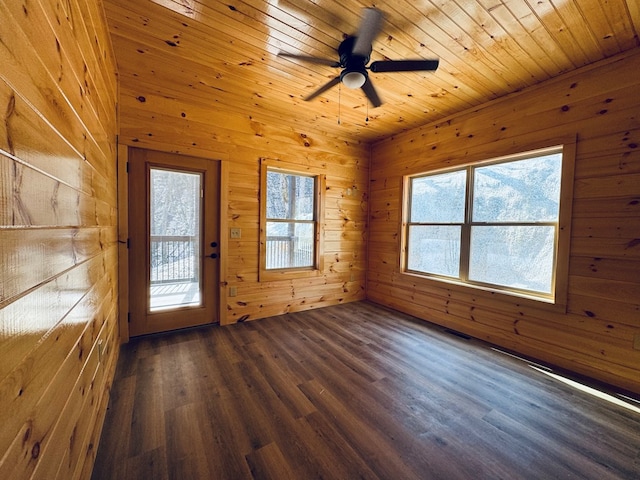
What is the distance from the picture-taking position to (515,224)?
2781 millimetres

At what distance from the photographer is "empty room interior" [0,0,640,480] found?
0.97 m

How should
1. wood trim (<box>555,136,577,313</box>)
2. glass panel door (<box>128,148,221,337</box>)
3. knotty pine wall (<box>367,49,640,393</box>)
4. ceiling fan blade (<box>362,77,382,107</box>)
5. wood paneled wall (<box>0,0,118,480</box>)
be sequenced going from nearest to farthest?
wood paneled wall (<box>0,0,118,480</box>) < knotty pine wall (<box>367,49,640,393</box>) < ceiling fan blade (<box>362,77,382,107</box>) < wood trim (<box>555,136,577,313</box>) < glass panel door (<box>128,148,221,337</box>)

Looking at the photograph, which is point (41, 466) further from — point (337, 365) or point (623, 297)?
point (623, 297)

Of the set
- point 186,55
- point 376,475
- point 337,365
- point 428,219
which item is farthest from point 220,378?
point 428,219

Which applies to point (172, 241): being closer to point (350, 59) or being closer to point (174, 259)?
point (174, 259)

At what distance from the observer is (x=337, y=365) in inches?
95.3

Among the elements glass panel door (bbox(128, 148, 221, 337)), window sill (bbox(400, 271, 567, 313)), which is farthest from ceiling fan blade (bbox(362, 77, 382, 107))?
window sill (bbox(400, 271, 567, 313))

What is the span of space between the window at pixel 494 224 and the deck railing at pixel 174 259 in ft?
9.83

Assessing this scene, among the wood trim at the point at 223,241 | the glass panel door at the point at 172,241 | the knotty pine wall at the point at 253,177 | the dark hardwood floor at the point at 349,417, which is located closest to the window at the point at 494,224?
the dark hardwood floor at the point at 349,417

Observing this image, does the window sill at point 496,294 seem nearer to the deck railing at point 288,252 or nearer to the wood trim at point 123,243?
the deck railing at point 288,252

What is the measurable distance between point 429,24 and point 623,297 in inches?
105

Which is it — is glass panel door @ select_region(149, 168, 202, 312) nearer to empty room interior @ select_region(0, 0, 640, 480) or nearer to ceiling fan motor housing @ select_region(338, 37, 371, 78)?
empty room interior @ select_region(0, 0, 640, 480)

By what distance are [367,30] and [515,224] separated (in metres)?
2.39

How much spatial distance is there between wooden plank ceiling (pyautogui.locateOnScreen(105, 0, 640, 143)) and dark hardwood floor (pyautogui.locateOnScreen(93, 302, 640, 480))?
2.73 metres
